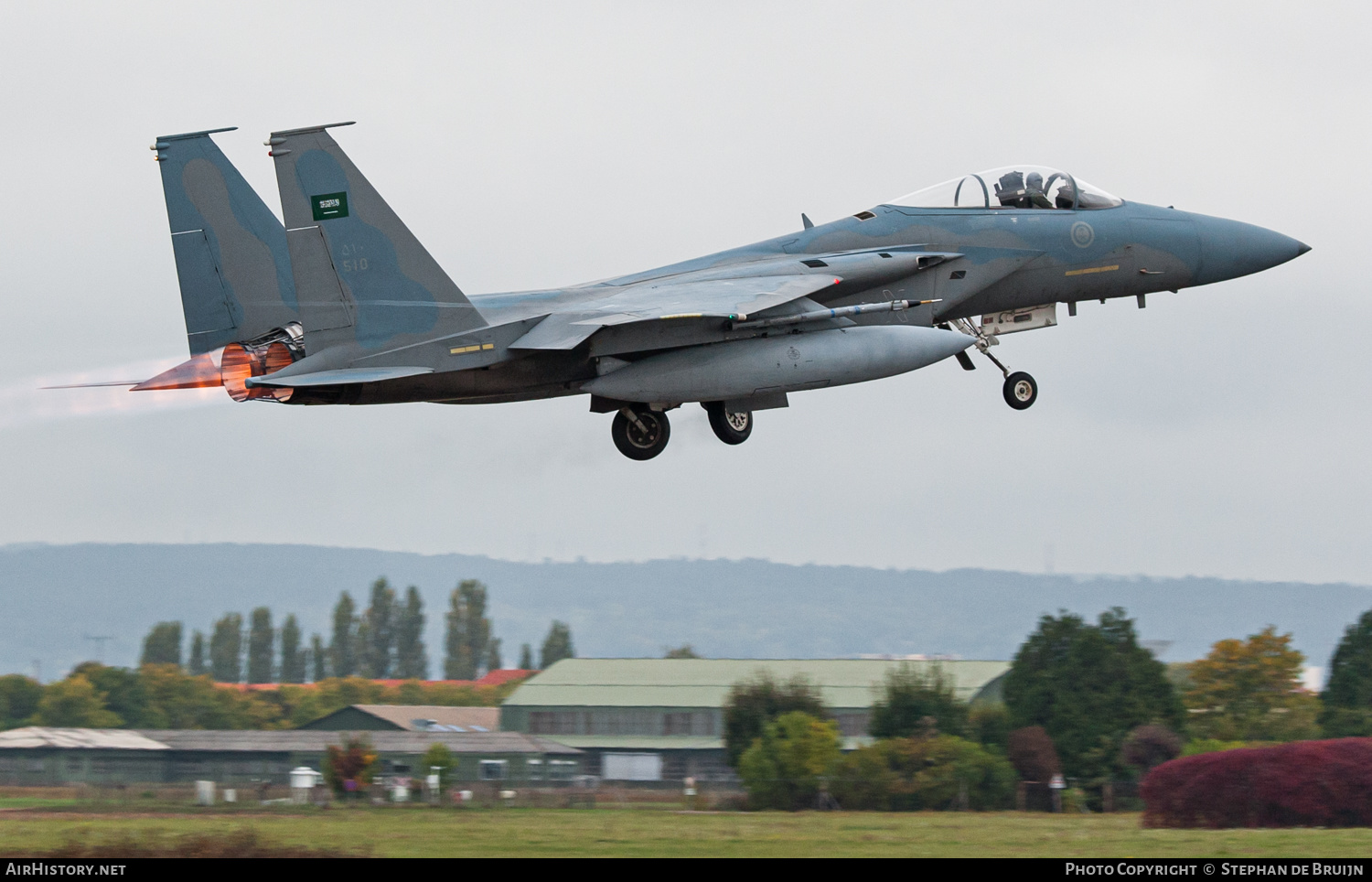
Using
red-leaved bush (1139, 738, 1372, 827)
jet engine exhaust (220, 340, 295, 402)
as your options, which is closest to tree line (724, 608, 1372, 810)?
red-leaved bush (1139, 738, 1372, 827)

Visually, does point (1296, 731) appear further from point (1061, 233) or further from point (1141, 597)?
point (1141, 597)

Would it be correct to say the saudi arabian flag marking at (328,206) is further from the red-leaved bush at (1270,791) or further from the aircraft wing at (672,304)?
the red-leaved bush at (1270,791)

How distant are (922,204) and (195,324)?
9.50 meters

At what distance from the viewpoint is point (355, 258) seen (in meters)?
17.4

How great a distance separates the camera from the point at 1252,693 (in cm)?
5212

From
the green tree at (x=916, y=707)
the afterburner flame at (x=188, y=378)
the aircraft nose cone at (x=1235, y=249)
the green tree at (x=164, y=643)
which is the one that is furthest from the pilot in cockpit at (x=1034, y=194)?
the green tree at (x=164, y=643)

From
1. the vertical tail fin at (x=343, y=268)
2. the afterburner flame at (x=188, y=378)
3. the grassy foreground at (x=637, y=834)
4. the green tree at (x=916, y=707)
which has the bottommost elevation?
the grassy foreground at (x=637, y=834)

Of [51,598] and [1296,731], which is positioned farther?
[51,598]

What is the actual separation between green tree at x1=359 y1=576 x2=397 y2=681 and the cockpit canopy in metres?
59.9

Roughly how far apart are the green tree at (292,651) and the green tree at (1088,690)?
35330mm

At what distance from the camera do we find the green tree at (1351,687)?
47.2 meters

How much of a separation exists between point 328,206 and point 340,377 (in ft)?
6.65
